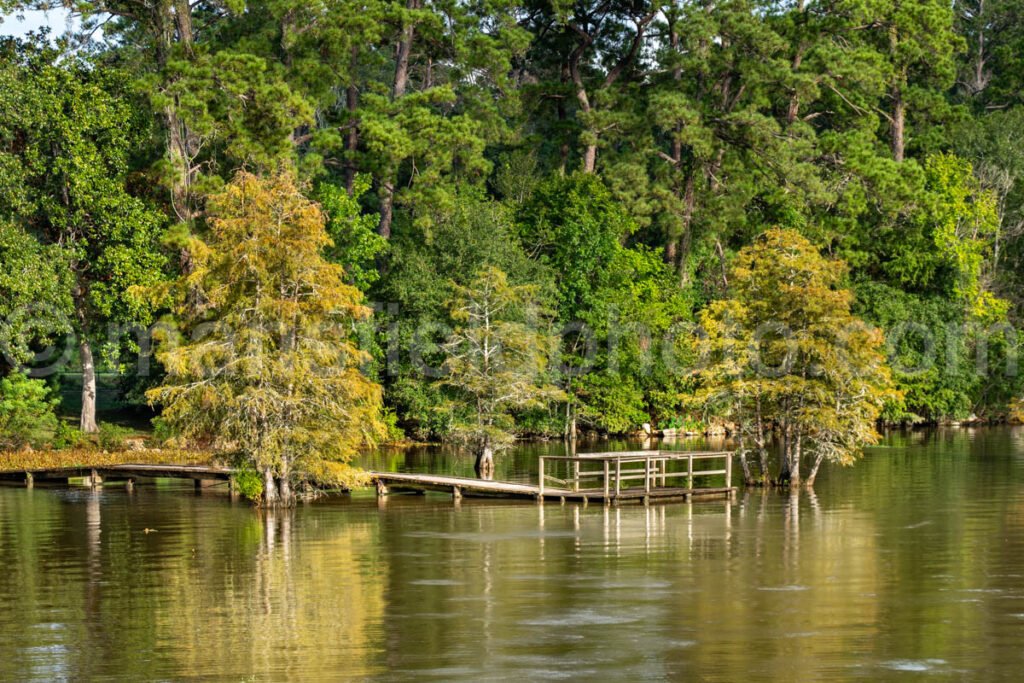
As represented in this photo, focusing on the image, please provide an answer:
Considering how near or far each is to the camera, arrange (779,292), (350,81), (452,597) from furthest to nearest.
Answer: (350,81) → (779,292) → (452,597)

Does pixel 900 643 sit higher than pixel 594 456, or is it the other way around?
pixel 594 456

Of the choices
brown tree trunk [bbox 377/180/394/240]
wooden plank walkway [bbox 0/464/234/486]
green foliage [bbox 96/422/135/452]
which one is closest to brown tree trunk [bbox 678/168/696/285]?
brown tree trunk [bbox 377/180/394/240]

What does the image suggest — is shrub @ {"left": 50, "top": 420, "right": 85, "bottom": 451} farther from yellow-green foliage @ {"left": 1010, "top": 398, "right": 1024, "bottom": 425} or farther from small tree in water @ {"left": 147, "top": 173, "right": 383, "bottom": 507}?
yellow-green foliage @ {"left": 1010, "top": 398, "right": 1024, "bottom": 425}

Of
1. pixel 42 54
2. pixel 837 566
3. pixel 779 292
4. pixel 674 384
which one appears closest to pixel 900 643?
pixel 837 566

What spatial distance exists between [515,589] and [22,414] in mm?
33391

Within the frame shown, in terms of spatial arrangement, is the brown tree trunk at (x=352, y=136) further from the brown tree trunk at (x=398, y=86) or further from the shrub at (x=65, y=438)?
the shrub at (x=65, y=438)

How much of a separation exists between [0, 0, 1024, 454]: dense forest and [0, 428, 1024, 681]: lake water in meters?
13.4

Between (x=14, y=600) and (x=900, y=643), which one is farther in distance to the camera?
(x=14, y=600)

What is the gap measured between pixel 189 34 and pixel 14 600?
131ft

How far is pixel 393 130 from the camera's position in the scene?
2633 inches

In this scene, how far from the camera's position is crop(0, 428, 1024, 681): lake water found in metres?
22.4

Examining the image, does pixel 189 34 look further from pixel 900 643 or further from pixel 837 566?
pixel 900 643

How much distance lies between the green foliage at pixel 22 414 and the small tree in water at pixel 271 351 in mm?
17928

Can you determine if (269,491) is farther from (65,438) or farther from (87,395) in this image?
(87,395)
